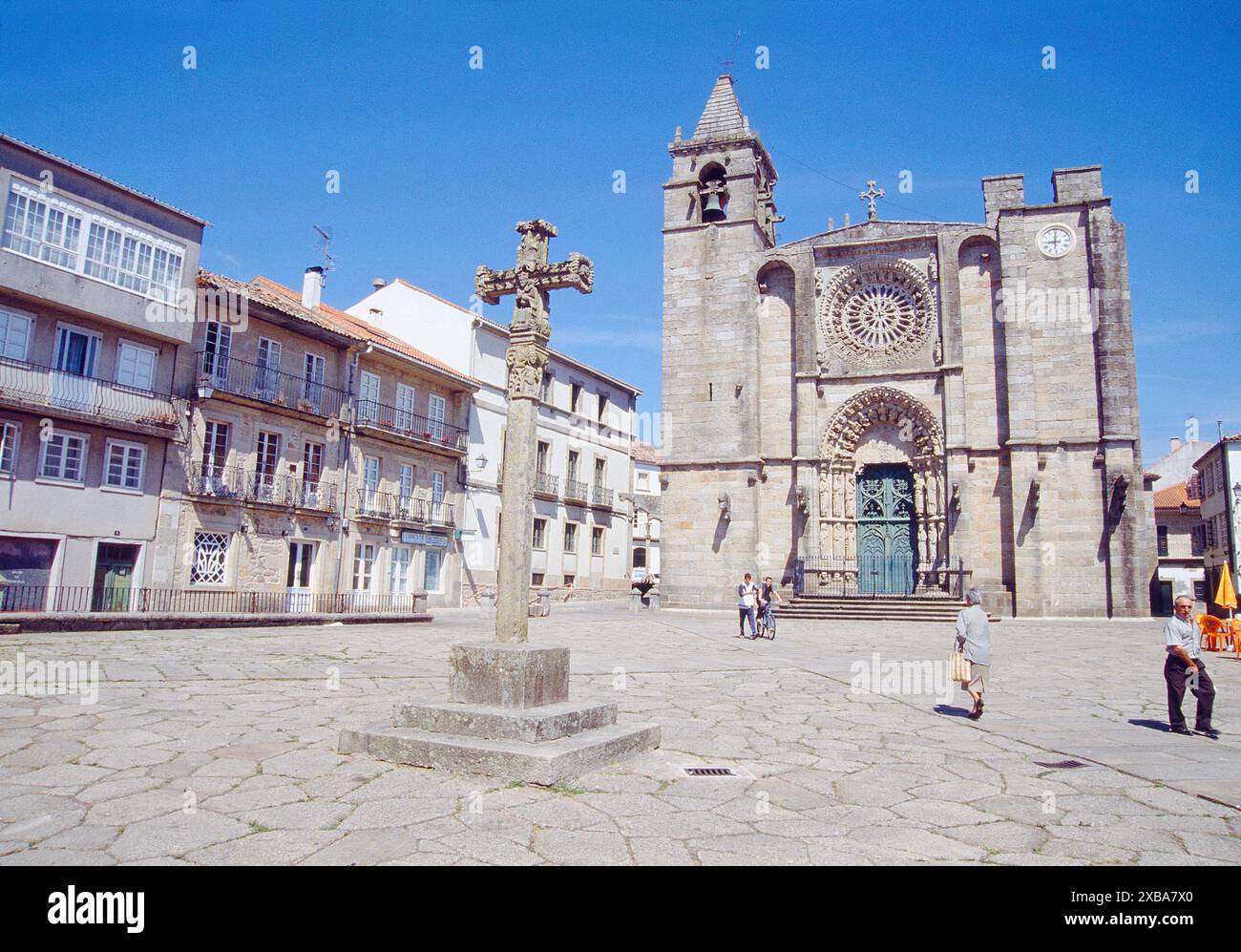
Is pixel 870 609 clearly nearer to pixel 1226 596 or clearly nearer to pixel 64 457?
pixel 1226 596

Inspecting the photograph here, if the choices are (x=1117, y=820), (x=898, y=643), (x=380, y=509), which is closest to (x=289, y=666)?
(x=1117, y=820)

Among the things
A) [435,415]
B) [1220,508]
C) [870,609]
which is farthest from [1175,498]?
[435,415]

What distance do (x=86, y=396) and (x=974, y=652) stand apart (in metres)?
19.6

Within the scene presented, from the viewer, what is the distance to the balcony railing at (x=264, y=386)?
21859 millimetres

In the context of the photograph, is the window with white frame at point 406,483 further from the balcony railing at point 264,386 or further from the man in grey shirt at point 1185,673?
the man in grey shirt at point 1185,673

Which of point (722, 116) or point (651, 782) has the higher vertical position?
point (722, 116)

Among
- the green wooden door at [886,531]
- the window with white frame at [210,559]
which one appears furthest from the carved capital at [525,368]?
the green wooden door at [886,531]

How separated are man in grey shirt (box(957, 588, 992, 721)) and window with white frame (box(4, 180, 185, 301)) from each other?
1997 cm

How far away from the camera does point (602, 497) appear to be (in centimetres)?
3762

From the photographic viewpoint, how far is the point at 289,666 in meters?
10.3

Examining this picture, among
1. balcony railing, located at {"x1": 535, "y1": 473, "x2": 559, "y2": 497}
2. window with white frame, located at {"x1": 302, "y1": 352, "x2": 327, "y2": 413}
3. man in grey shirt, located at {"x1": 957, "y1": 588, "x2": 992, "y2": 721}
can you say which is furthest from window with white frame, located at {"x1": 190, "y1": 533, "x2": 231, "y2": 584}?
man in grey shirt, located at {"x1": 957, "y1": 588, "x2": 992, "y2": 721}

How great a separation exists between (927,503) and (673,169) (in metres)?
13.2

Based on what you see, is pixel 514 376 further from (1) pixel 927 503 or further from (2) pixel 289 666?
(1) pixel 927 503

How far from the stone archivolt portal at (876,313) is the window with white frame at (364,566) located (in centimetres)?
1541
